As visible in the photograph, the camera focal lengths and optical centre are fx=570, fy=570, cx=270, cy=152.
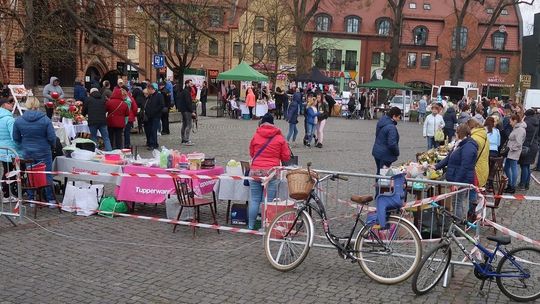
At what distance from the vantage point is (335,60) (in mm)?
66125

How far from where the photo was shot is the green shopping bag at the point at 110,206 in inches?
338

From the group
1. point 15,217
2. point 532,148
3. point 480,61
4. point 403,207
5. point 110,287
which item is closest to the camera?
point 110,287

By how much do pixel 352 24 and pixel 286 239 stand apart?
6234cm

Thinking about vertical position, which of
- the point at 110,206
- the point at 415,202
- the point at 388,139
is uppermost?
the point at 388,139

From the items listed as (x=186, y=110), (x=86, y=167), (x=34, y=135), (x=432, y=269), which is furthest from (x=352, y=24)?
(x=432, y=269)

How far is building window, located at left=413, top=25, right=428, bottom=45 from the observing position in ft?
215

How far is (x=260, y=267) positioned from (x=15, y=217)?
3.97 meters

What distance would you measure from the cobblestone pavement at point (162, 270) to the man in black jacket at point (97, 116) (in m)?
5.00

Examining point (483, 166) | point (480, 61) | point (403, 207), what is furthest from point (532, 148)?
point (480, 61)

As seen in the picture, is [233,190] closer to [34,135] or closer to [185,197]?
[185,197]

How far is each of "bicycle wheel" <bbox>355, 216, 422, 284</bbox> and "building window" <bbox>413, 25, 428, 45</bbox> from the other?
6283 centimetres

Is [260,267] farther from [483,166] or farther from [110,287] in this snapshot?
[483,166]

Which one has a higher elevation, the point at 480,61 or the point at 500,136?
the point at 480,61

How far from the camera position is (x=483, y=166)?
8.38 meters
